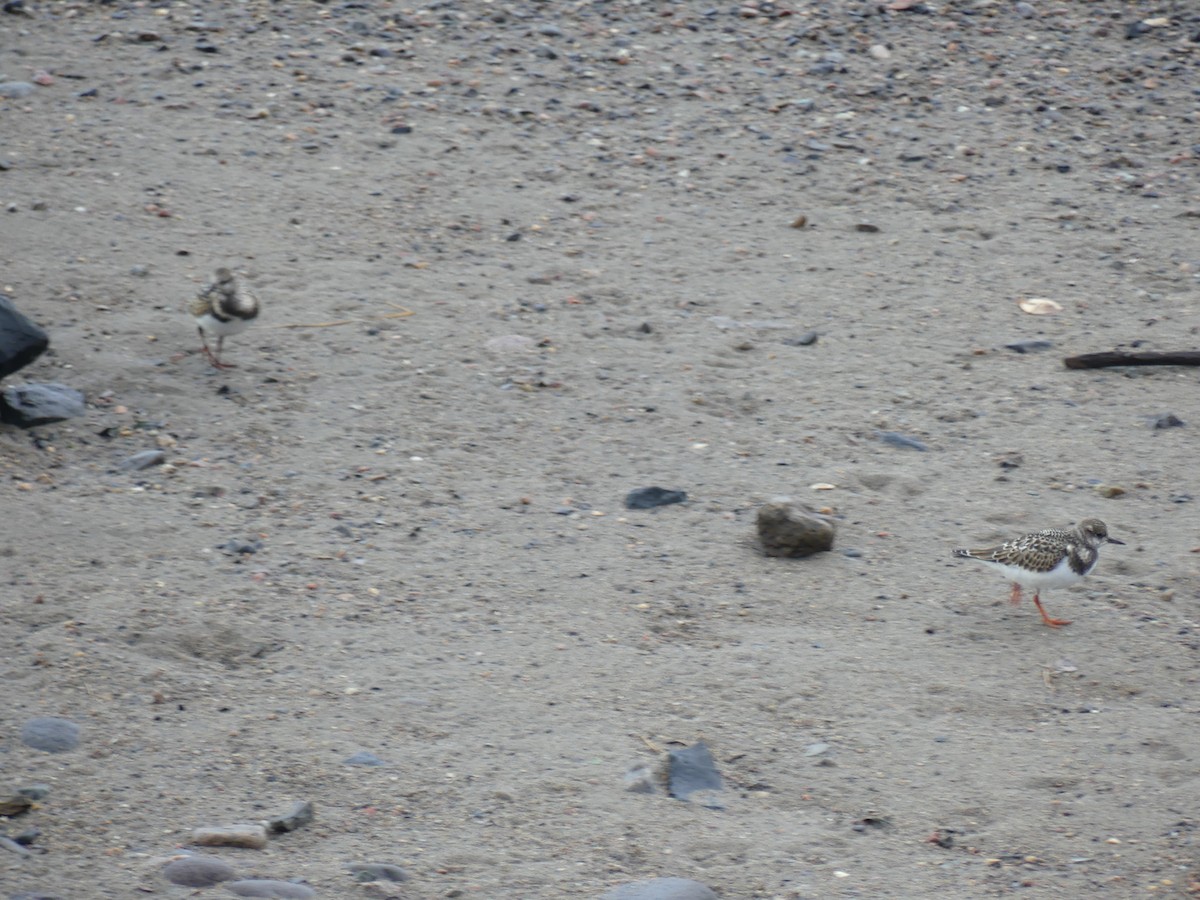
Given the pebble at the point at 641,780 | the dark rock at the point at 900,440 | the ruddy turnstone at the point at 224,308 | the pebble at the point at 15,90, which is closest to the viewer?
the pebble at the point at 641,780

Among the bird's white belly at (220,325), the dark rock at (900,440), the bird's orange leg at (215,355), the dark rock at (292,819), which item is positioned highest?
the bird's white belly at (220,325)

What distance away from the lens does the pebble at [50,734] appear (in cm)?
521

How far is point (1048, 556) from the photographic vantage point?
6.11 meters

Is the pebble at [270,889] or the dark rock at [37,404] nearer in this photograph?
the pebble at [270,889]

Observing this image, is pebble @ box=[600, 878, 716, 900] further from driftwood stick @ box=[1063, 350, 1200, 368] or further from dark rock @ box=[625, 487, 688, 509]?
driftwood stick @ box=[1063, 350, 1200, 368]

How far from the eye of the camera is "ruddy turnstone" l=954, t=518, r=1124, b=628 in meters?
6.12

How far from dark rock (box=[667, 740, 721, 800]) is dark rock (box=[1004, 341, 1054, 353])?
427 centimetres

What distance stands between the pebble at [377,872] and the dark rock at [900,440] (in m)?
4.06

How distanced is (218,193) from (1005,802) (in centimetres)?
705

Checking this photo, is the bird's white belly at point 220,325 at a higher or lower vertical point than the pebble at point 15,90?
lower

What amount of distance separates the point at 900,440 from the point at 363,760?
12.2 ft

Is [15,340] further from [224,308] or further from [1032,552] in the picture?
[1032,552]

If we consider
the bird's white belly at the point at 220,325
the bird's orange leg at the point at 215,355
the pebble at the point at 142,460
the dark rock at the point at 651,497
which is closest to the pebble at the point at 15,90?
the bird's orange leg at the point at 215,355

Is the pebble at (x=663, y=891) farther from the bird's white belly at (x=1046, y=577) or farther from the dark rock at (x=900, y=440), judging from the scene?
the dark rock at (x=900, y=440)
